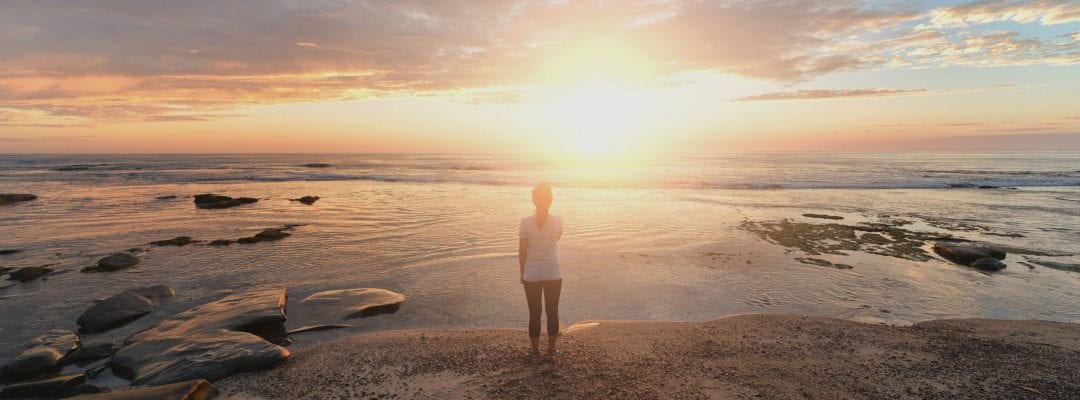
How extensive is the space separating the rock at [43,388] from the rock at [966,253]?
689 inches

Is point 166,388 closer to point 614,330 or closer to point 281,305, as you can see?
point 281,305

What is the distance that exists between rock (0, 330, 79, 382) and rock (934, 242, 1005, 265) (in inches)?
710

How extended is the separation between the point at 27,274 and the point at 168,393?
9.23 metres

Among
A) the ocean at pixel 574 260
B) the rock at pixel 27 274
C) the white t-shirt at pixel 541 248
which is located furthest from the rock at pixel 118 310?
the white t-shirt at pixel 541 248

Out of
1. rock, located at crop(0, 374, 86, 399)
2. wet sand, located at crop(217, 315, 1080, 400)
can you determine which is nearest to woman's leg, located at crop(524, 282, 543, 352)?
wet sand, located at crop(217, 315, 1080, 400)

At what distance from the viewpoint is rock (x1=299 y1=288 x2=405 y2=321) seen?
27.2ft

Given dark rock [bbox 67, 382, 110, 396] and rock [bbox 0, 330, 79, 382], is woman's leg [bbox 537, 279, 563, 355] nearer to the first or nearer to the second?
dark rock [bbox 67, 382, 110, 396]

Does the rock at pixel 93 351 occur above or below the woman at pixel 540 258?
below

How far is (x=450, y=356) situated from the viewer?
251 inches

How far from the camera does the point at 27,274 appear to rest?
10492 millimetres

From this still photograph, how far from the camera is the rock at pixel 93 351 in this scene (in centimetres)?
650

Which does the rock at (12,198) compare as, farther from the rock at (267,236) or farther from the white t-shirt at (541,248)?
the white t-shirt at (541,248)

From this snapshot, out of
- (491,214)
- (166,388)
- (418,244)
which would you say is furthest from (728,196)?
(166,388)

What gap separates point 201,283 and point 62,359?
419 cm
